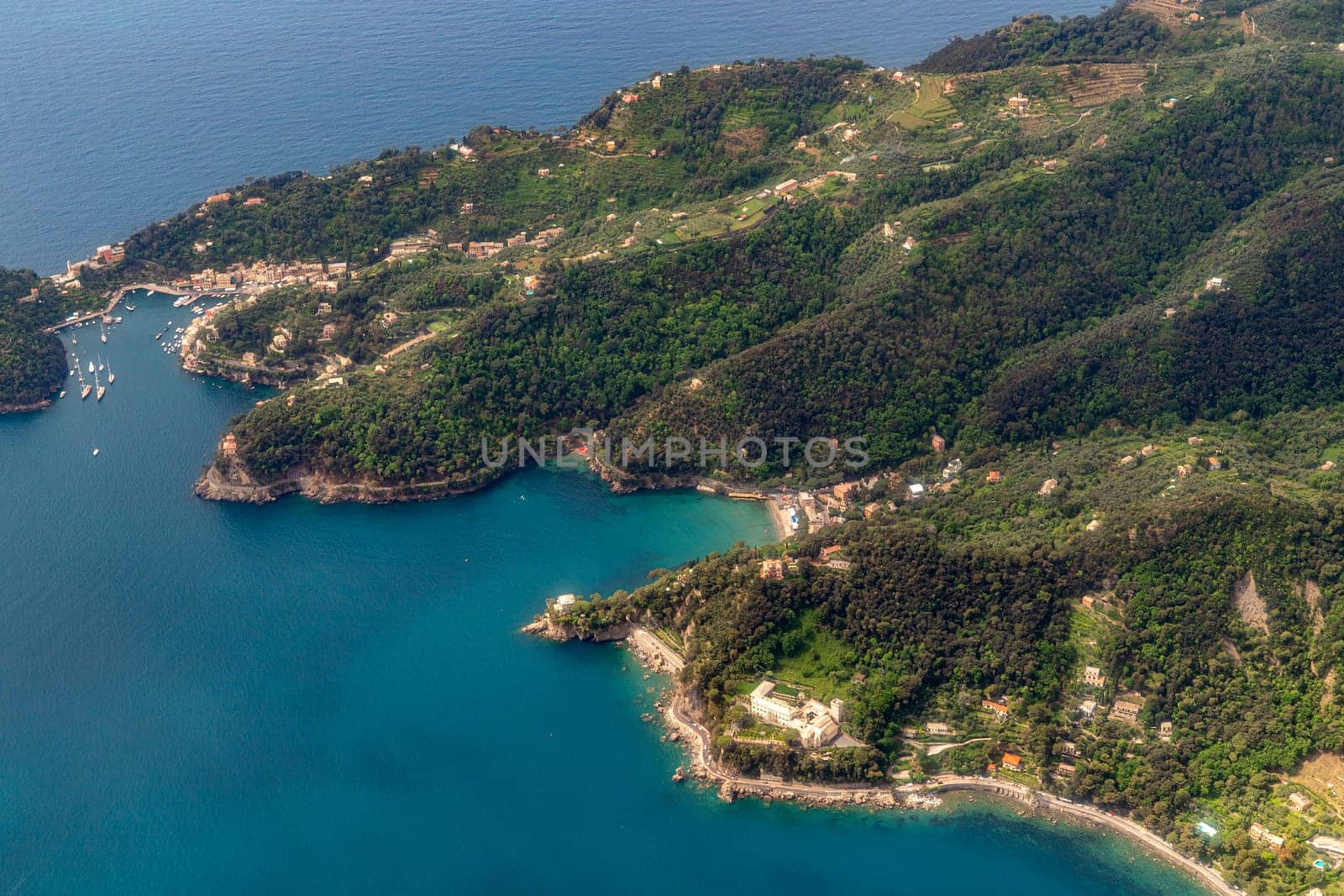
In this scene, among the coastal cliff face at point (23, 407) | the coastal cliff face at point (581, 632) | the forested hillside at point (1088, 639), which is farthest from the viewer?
the coastal cliff face at point (23, 407)

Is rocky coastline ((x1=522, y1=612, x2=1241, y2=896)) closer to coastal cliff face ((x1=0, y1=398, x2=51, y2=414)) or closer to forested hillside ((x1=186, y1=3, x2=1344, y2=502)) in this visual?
forested hillside ((x1=186, y1=3, x2=1344, y2=502))

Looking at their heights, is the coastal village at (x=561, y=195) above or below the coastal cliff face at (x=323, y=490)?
above

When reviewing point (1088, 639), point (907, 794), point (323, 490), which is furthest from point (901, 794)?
point (323, 490)

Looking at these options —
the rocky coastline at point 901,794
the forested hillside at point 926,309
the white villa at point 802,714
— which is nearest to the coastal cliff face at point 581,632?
the rocky coastline at point 901,794

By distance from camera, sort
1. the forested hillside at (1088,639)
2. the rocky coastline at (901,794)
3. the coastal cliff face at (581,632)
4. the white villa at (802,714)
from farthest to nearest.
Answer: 1. the coastal cliff face at (581,632)
2. the white villa at (802,714)
3. the forested hillside at (1088,639)
4. the rocky coastline at (901,794)

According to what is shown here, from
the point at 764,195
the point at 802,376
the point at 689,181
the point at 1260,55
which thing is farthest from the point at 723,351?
the point at 1260,55

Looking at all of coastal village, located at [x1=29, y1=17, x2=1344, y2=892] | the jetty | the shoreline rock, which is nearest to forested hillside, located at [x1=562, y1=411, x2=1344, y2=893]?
coastal village, located at [x1=29, y1=17, x2=1344, y2=892]

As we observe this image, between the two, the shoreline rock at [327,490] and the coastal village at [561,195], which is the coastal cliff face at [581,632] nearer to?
the shoreline rock at [327,490]
